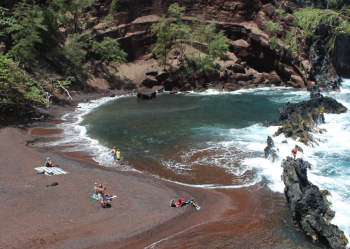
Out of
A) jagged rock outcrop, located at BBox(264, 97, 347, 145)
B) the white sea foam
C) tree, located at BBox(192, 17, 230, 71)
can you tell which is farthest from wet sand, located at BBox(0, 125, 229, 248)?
tree, located at BBox(192, 17, 230, 71)

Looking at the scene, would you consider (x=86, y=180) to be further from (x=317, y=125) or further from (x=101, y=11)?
(x=101, y=11)

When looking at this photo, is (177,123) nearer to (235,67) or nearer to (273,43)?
(235,67)

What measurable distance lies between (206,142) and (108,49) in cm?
3312

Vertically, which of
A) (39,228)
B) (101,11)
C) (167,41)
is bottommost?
(39,228)

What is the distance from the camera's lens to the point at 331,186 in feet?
50.6

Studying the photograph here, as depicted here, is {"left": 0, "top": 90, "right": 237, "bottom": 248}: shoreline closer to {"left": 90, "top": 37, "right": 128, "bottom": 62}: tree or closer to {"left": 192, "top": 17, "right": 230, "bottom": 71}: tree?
{"left": 90, "top": 37, "right": 128, "bottom": 62}: tree

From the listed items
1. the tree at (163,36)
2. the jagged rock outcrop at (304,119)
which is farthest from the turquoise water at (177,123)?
the tree at (163,36)

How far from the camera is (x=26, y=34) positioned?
36.9m

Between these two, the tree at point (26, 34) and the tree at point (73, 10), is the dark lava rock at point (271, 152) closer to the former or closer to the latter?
the tree at point (26, 34)

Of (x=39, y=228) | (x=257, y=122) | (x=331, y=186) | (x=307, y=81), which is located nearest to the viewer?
(x=39, y=228)

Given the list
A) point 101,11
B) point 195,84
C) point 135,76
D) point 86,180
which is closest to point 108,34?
point 101,11

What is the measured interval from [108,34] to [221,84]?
77.7 feet

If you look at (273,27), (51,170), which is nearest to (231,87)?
(273,27)

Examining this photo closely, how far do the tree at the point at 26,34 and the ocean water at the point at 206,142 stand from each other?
9527mm
